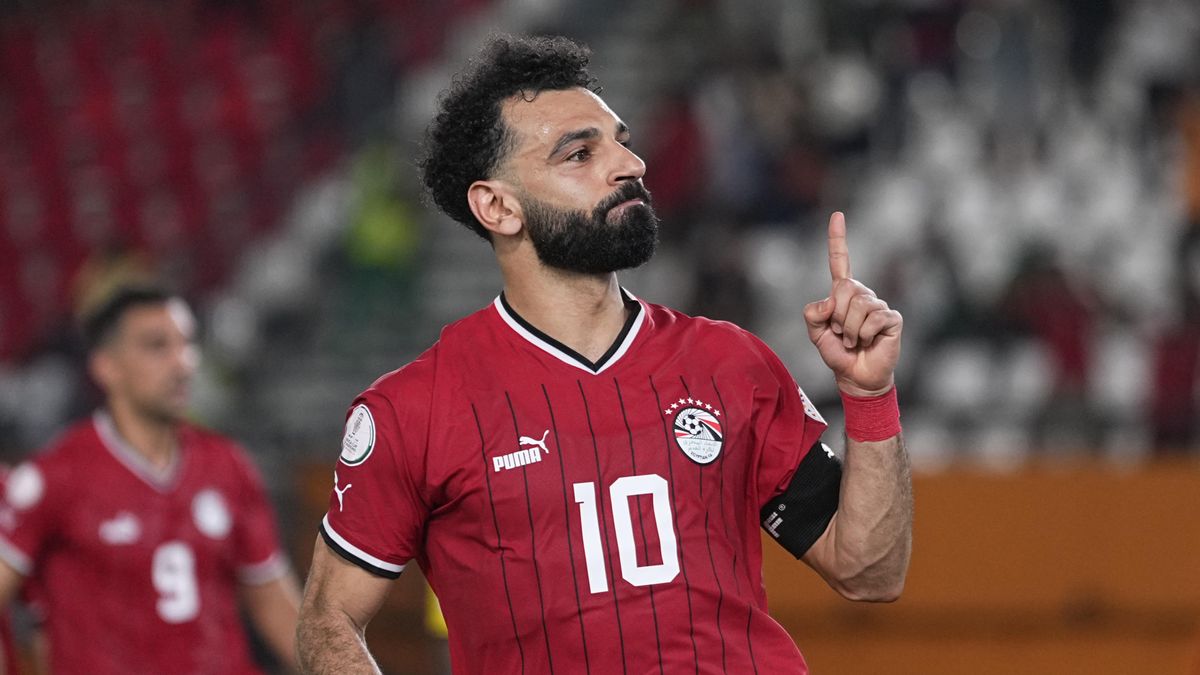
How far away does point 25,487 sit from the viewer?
5.58m

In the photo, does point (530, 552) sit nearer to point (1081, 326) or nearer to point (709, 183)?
point (1081, 326)

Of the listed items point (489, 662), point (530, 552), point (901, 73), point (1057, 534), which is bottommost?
point (1057, 534)

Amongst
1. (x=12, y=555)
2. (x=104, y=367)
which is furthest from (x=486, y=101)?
(x=104, y=367)

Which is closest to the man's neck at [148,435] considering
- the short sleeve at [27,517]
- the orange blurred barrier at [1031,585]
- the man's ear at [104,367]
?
the man's ear at [104,367]

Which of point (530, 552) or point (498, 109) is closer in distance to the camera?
point (530, 552)

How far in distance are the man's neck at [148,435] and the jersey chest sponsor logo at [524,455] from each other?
2.89 m

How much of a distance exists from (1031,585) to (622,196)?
222 inches

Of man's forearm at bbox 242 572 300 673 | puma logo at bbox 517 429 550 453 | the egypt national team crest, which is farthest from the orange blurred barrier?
puma logo at bbox 517 429 550 453

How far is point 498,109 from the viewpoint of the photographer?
367 centimetres

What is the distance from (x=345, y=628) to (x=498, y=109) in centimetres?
119

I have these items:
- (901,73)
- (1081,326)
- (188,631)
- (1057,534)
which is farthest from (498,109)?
(901,73)

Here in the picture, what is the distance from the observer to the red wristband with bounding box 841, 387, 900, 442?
11.0 feet

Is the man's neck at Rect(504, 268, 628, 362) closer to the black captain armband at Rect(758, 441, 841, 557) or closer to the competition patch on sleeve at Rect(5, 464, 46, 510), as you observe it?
the black captain armband at Rect(758, 441, 841, 557)

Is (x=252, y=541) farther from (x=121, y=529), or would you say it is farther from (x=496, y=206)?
(x=496, y=206)
